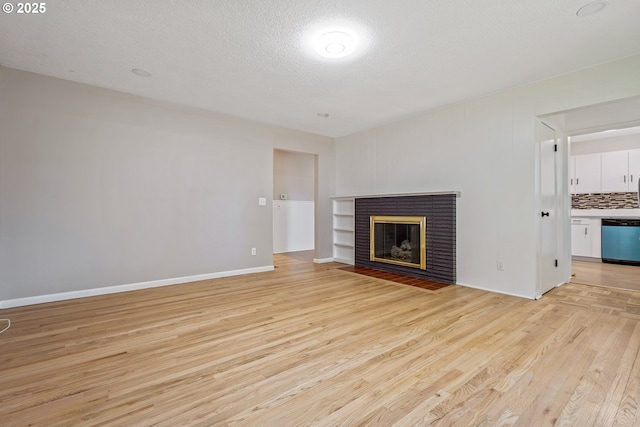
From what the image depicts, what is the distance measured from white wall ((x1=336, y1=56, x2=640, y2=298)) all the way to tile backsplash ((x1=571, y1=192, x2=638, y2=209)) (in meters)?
4.22

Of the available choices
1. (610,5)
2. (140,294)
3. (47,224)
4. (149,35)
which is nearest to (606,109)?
(610,5)

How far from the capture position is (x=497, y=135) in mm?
3635

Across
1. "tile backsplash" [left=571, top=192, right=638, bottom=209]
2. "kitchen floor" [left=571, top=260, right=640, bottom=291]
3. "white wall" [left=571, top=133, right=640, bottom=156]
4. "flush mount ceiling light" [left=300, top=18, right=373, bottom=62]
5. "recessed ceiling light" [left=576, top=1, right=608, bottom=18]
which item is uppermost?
"flush mount ceiling light" [left=300, top=18, right=373, bottom=62]

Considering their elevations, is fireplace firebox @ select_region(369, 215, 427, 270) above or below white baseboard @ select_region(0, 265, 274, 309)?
above

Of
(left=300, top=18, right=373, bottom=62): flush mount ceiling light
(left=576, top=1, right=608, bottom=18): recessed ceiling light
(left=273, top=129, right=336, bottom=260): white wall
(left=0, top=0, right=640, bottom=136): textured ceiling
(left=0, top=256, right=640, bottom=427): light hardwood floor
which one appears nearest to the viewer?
(left=0, top=256, right=640, bottom=427): light hardwood floor

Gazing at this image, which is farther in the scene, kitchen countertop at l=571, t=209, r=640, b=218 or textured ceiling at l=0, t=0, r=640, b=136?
kitchen countertop at l=571, t=209, r=640, b=218

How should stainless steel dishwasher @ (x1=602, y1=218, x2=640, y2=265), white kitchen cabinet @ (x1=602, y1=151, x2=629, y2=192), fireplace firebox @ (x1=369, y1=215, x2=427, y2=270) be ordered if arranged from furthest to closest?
white kitchen cabinet @ (x1=602, y1=151, x2=629, y2=192) < stainless steel dishwasher @ (x1=602, y1=218, x2=640, y2=265) < fireplace firebox @ (x1=369, y1=215, x2=427, y2=270)

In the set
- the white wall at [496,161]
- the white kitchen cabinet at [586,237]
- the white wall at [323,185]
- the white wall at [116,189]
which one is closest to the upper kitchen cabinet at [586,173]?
the white kitchen cabinet at [586,237]

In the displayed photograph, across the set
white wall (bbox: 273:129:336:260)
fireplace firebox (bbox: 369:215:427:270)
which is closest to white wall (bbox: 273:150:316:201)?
white wall (bbox: 273:129:336:260)

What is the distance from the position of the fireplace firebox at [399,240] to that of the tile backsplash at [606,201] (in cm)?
457

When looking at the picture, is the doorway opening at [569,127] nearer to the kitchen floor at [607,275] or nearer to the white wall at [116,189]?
the kitchen floor at [607,275]

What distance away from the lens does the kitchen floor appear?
12.9ft

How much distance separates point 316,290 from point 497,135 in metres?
3.00

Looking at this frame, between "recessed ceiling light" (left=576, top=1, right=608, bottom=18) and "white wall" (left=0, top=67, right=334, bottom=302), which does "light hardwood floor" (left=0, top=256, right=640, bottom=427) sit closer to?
"white wall" (left=0, top=67, right=334, bottom=302)
